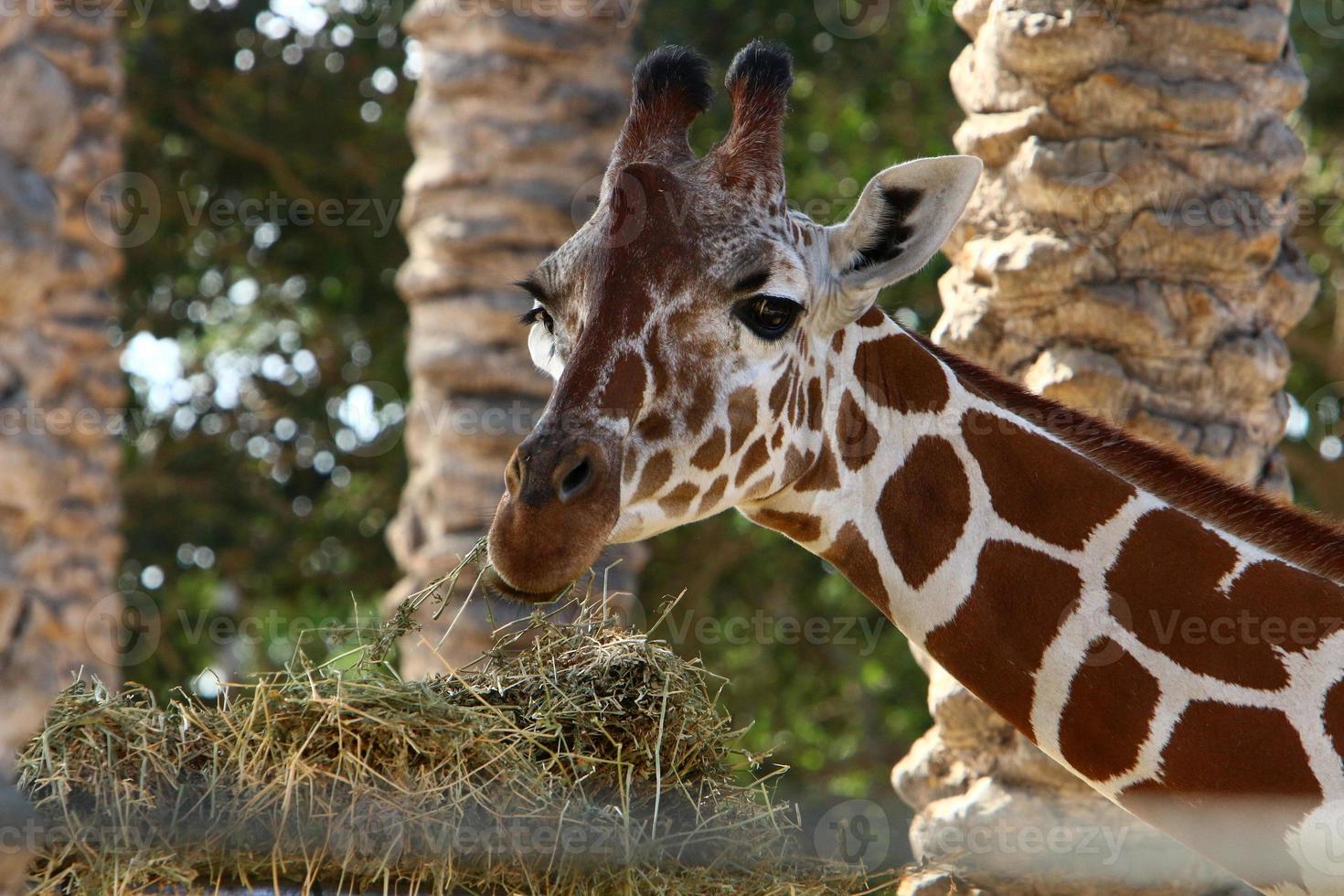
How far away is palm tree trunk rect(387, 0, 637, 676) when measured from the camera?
558 centimetres

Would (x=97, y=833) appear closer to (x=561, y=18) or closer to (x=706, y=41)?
(x=561, y=18)

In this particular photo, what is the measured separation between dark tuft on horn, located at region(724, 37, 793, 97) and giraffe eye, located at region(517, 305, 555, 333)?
2.18ft

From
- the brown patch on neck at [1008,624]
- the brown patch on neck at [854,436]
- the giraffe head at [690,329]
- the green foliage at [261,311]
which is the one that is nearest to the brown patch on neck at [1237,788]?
the brown patch on neck at [1008,624]

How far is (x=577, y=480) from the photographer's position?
278cm

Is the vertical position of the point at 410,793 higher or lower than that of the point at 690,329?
lower

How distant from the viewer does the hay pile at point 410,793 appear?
7.79 ft

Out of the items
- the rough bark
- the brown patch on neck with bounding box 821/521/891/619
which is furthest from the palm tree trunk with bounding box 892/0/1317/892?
the rough bark

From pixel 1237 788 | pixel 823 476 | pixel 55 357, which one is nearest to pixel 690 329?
pixel 823 476

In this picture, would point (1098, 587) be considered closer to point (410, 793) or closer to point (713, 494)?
point (713, 494)

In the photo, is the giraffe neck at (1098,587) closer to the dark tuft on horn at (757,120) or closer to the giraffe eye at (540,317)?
the dark tuft on horn at (757,120)

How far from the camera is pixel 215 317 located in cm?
917

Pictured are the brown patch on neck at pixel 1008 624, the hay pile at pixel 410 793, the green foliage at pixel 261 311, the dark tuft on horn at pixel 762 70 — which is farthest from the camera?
the green foliage at pixel 261 311

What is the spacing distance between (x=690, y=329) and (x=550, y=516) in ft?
1.75

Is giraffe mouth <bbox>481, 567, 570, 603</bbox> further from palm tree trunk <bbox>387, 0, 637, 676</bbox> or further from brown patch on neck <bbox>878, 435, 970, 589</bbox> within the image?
palm tree trunk <bbox>387, 0, 637, 676</bbox>
